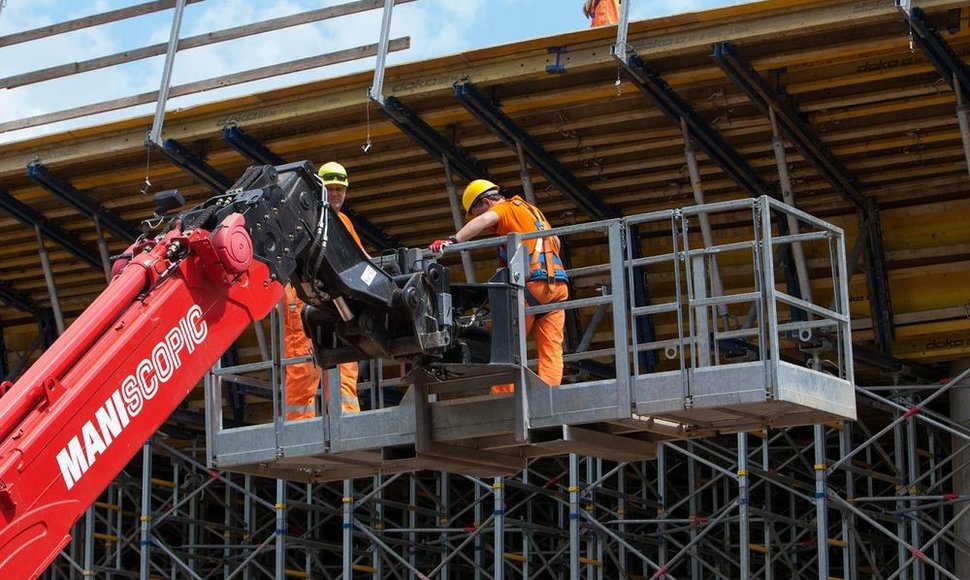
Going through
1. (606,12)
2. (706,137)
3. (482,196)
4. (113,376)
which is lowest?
(113,376)

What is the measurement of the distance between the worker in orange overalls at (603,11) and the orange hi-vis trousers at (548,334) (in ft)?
28.2

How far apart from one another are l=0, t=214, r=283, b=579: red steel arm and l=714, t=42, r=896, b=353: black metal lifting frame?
7869mm

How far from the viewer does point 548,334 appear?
12109mm

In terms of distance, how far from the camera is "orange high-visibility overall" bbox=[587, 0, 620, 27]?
20.2 m

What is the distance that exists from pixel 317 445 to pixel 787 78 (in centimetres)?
714

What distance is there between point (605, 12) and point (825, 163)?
3.49m

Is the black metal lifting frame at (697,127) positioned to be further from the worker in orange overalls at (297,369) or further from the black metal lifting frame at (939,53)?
the worker in orange overalls at (297,369)

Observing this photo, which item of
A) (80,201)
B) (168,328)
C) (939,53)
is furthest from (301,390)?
(80,201)

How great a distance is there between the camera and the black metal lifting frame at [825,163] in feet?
54.7

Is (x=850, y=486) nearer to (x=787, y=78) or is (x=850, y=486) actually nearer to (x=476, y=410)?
(x=787, y=78)

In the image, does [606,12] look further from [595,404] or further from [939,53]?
[595,404]

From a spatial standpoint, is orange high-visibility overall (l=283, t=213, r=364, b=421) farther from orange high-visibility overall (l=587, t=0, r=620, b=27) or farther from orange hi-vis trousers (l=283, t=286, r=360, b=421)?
orange high-visibility overall (l=587, t=0, r=620, b=27)

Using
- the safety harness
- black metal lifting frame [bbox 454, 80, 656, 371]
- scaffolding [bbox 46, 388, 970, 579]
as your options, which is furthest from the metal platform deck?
scaffolding [bbox 46, 388, 970, 579]

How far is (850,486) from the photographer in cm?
2047
